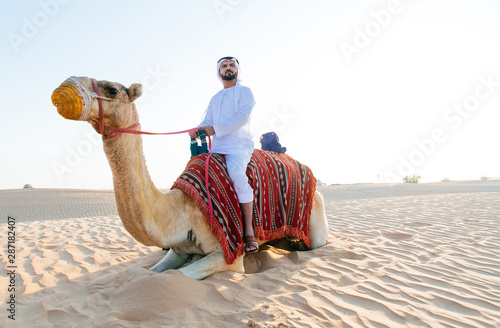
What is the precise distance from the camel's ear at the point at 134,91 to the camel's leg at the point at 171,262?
5.62 ft

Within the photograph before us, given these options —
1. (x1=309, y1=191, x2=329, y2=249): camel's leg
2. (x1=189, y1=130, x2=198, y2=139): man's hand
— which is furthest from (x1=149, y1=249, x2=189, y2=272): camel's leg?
(x1=309, y1=191, x2=329, y2=249): camel's leg

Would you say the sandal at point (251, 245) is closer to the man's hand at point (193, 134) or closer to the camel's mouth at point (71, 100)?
the man's hand at point (193, 134)

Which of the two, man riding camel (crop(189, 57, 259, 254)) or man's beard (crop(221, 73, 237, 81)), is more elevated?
man's beard (crop(221, 73, 237, 81))

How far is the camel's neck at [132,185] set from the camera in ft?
8.53

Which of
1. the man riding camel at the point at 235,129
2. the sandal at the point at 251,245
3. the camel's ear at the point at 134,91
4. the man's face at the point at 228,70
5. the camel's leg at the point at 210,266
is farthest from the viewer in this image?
the man's face at the point at 228,70

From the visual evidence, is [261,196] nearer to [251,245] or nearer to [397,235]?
[251,245]

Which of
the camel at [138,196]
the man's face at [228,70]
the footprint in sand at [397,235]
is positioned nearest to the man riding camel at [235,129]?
the man's face at [228,70]

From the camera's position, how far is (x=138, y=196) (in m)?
2.69

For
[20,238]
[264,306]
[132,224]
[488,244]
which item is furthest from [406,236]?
[20,238]

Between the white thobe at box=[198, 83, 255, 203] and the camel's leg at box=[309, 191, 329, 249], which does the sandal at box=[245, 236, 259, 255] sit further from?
the camel's leg at box=[309, 191, 329, 249]

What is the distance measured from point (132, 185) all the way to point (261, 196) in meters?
1.70

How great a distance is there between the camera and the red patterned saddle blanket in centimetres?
330

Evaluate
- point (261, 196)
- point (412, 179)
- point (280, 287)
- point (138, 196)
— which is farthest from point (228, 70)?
point (412, 179)

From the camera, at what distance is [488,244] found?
477 centimetres
